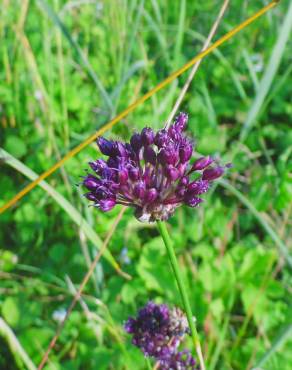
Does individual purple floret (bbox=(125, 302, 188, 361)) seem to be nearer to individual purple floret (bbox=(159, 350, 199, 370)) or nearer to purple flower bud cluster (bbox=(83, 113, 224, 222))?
individual purple floret (bbox=(159, 350, 199, 370))

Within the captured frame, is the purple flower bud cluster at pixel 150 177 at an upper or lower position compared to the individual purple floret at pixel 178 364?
upper

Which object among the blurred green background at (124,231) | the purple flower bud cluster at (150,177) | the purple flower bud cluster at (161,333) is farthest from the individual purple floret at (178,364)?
the purple flower bud cluster at (150,177)

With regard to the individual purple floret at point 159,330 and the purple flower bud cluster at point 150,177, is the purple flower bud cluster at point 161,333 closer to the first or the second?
the individual purple floret at point 159,330

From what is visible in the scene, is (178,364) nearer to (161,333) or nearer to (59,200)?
(161,333)

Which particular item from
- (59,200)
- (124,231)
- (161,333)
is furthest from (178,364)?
(124,231)

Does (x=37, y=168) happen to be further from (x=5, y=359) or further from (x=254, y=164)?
(x=254, y=164)

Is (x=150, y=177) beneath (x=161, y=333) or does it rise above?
above

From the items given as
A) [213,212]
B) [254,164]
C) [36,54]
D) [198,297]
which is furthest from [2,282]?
[36,54]

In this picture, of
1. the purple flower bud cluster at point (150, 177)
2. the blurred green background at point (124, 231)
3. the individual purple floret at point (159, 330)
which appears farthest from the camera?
the blurred green background at point (124, 231)
